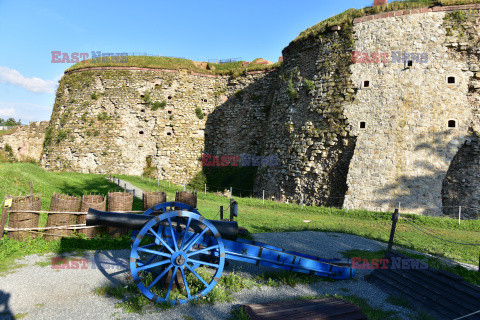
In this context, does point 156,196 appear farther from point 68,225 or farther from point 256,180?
point 256,180

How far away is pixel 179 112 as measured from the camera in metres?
24.1

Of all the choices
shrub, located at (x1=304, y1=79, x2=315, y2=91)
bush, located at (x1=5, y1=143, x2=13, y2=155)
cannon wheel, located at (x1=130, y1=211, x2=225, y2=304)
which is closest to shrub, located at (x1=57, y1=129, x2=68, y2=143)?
A: bush, located at (x1=5, y1=143, x2=13, y2=155)

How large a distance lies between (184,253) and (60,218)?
4.58m

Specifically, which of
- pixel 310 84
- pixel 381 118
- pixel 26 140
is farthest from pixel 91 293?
pixel 26 140

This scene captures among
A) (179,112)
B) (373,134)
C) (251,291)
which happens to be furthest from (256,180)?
(251,291)

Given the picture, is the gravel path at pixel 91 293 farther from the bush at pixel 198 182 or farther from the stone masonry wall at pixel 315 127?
the bush at pixel 198 182

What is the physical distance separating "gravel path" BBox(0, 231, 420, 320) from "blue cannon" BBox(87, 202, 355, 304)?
0.36 metres

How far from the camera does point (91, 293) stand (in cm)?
485

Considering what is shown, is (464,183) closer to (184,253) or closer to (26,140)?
(184,253)

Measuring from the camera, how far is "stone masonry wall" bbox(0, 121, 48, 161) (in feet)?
95.4

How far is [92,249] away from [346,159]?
12475 mm

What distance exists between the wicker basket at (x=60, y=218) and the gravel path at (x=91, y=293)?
88cm

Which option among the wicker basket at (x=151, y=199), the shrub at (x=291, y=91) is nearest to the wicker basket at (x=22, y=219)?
the wicker basket at (x=151, y=199)

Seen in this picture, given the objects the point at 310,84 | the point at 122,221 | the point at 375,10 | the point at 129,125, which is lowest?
the point at 122,221
